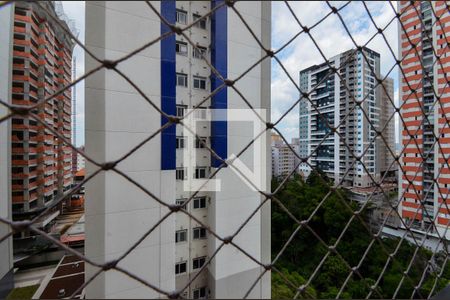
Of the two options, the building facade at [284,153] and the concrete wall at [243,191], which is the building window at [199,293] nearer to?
the concrete wall at [243,191]

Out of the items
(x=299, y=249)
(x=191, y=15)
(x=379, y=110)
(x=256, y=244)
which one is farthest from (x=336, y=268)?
(x=191, y=15)

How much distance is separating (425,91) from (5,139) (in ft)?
3.84

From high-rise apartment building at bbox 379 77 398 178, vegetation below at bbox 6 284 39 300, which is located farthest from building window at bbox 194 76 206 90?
vegetation below at bbox 6 284 39 300

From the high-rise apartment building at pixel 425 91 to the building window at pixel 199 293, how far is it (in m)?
0.54

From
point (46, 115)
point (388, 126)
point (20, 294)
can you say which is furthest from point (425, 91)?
point (20, 294)

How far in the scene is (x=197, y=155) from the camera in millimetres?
425

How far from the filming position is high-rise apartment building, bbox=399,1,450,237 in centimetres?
61

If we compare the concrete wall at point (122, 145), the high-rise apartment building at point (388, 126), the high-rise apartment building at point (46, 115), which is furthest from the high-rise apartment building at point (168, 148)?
the high-rise apartment building at point (388, 126)

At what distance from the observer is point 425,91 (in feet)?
2.62

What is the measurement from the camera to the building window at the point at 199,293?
38 cm

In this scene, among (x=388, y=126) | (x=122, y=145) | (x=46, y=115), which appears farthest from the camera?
(x=388, y=126)

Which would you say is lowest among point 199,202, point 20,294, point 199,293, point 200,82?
point 20,294

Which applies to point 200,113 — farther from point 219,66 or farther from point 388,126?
point 388,126

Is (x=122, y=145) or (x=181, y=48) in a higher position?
(x=181, y=48)
